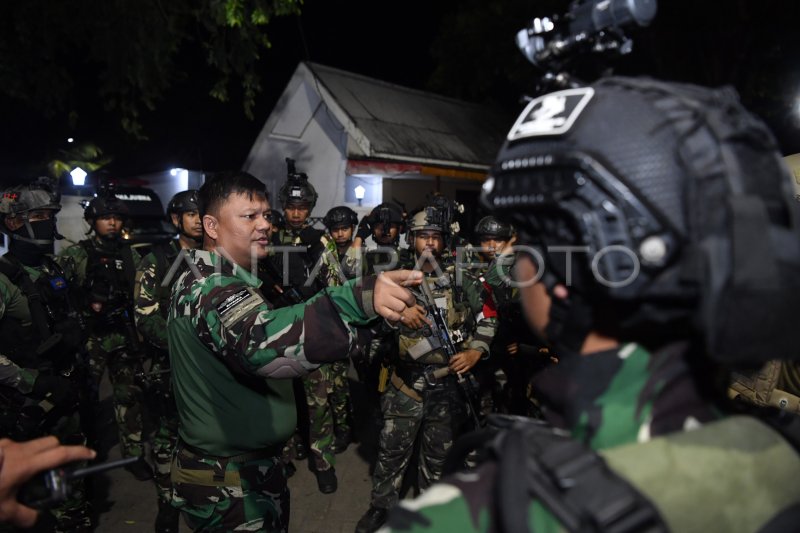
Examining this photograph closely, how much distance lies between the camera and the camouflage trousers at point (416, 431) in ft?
13.4

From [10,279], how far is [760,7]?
15704 millimetres

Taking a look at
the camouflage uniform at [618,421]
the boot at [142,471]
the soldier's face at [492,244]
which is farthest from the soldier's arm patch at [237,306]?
the soldier's face at [492,244]

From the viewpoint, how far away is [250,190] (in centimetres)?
269

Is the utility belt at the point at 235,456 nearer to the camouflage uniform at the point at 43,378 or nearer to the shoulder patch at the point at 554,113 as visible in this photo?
the camouflage uniform at the point at 43,378

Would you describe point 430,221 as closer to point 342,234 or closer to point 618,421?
point 342,234

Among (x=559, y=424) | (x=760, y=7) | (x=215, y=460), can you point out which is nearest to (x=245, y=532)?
(x=215, y=460)

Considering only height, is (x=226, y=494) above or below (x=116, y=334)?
below

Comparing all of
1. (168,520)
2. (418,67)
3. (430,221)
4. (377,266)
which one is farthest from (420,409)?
(418,67)

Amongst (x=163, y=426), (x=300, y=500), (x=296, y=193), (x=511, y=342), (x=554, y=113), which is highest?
(x=296, y=193)

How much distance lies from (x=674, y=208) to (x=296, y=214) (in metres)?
6.31

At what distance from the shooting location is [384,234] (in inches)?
291

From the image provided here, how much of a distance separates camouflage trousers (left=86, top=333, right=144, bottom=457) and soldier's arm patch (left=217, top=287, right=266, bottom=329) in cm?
381

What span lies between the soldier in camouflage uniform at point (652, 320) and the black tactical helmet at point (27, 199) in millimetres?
4703

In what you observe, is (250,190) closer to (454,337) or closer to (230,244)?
(230,244)
